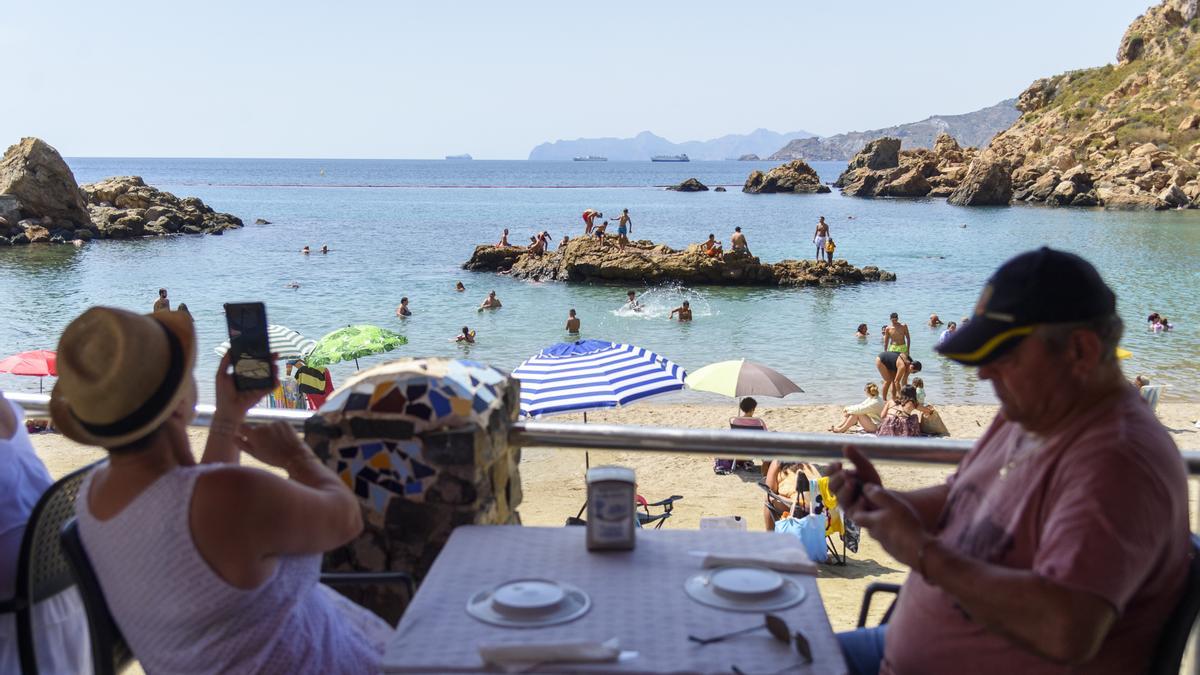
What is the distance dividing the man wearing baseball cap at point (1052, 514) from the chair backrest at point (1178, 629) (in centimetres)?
1

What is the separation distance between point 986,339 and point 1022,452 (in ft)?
0.92

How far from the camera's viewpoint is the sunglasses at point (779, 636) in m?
1.84

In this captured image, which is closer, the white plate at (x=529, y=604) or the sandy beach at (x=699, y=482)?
the white plate at (x=529, y=604)

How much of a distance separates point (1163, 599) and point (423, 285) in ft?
116

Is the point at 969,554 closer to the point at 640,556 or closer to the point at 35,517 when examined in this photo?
the point at 640,556

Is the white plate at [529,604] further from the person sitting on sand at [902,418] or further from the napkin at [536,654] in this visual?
the person sitting on sand at [902,418]

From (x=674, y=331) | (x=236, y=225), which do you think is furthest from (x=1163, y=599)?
(x=236, y=225)

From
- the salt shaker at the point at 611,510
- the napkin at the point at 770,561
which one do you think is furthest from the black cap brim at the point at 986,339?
the salt shaker at the point at 611,510

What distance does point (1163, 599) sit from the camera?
1.78m

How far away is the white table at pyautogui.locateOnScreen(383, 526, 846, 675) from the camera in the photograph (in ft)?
6.02

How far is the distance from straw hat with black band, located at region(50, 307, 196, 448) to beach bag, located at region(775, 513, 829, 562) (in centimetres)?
650

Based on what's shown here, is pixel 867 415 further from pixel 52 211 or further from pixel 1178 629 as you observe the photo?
pixel 52 211

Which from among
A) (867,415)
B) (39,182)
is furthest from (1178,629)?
(39,182)

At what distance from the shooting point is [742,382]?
43.4ft
